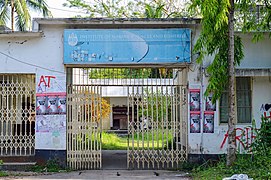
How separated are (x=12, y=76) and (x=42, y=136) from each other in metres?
1.91

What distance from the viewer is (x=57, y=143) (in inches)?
419

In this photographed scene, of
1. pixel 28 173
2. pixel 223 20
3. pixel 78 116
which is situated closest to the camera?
pixel 223 20

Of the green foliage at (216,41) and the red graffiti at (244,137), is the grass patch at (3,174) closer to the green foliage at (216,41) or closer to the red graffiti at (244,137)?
the green foliage at (216,41)

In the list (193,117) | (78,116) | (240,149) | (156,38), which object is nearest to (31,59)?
(78,116)

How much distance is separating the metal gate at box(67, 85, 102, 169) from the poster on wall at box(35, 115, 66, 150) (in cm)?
21

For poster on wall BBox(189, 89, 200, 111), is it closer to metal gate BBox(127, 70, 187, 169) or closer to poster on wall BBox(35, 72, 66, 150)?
metal gate BBox(127, 70, 187, 169)

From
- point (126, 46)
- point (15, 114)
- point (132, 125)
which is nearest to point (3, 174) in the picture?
point (15, 114)

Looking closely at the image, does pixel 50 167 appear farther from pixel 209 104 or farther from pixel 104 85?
pixel 209 104

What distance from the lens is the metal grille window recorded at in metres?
11.0

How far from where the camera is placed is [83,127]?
11.0m

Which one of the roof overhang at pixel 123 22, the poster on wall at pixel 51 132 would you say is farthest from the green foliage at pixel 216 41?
the poster on wall at pixel 51 132

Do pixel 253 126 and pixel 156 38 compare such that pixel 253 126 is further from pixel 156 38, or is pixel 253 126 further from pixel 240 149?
pixel 156 38

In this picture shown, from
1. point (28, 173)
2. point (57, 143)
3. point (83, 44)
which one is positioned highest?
point (83, 44)

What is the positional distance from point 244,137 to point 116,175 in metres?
3.60
